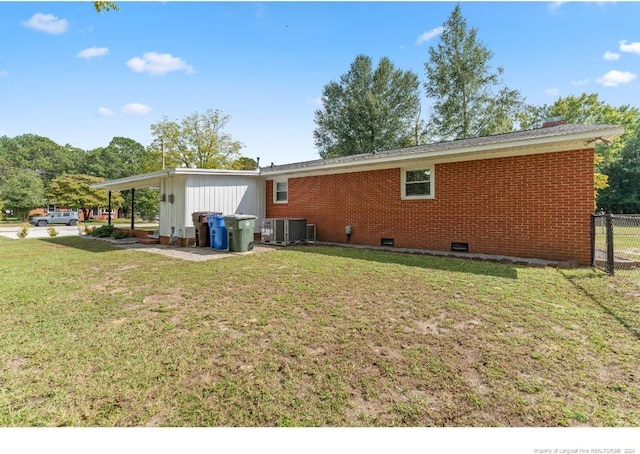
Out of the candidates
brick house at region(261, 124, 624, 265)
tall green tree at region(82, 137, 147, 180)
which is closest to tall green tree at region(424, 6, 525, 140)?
brick house at region(261, 124, 624, 265)

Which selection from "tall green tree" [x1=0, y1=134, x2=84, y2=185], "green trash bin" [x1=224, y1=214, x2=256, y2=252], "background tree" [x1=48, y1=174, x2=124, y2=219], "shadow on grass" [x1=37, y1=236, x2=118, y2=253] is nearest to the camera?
"green trash bin" [x1=224, y1=214, x2=256, y2=252]

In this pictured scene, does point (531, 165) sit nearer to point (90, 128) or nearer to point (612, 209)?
point (90, 128)

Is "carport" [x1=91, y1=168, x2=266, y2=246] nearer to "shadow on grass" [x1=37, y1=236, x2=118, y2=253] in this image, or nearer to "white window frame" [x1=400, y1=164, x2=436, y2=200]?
"shadow on grass" [x1=37, y1=236, x2=118, y2=253]

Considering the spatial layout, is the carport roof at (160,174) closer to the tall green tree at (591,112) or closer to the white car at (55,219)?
the white car at (55,219)

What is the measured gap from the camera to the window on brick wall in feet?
30.0

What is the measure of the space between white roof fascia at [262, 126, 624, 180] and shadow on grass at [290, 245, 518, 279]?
2.80 m

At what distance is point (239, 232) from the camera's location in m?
9.30

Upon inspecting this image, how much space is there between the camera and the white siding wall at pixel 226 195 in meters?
11.0

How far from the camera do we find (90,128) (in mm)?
16734

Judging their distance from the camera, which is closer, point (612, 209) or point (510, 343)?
point (510, 343)

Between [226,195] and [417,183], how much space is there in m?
7.28
